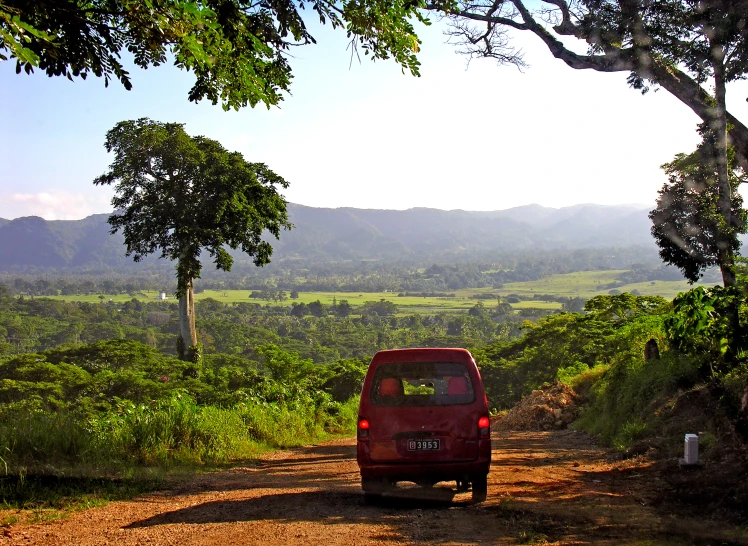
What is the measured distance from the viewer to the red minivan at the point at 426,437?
6.25 m

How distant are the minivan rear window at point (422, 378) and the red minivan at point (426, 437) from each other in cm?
1

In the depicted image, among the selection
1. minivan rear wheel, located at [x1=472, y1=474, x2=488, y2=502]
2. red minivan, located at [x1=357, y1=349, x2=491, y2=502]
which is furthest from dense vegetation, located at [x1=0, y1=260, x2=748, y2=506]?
minivan rear wheel, located at [x1=472, y1=474, x2=488, y2=502]

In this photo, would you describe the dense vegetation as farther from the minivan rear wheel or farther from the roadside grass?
the minivan rear wheel

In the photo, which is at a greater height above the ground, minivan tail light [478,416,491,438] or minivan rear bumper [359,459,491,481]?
minivan tail light [478,416,491,438]

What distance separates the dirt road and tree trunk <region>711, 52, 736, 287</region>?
17.3 feet

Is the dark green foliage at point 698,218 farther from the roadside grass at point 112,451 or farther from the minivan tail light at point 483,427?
the roadside grass at point 112,451

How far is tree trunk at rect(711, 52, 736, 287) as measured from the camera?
35.2ft

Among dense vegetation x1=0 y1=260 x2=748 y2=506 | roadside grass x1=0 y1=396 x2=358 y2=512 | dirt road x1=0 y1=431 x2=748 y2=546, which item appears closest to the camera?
dirt road x1=0 y1=431 x2=748 y2=546

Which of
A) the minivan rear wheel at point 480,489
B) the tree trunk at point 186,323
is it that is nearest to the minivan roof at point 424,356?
the minivan rear wheel at point 480,489

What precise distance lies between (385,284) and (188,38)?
194m

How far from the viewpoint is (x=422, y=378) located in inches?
269

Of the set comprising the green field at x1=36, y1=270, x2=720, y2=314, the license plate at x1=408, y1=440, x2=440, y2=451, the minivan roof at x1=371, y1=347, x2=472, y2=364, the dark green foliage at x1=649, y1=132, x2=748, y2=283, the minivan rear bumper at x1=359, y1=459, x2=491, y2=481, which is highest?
the dark green foliage at x1=649, y1=132, x2=748, y2=283

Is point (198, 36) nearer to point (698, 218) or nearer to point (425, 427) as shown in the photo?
point (425, 427)

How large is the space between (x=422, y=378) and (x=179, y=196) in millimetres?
17025
